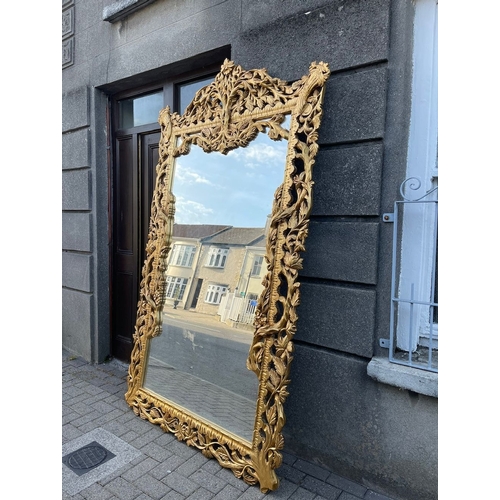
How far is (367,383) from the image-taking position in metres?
2.23

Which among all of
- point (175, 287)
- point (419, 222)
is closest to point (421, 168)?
point (419, 222)

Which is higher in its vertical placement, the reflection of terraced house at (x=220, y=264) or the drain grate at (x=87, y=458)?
the reflection of terraced house at (x=220, y=264)

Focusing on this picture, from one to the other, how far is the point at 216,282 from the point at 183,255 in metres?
0.42

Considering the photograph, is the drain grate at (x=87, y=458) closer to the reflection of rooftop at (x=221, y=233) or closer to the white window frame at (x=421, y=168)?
the reflection of rooftop at (x=221, y=233)

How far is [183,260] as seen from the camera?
2.83 meters

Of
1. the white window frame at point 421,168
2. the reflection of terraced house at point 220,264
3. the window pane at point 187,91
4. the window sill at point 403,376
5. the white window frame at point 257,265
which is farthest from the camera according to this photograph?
the window pane at point 187,91

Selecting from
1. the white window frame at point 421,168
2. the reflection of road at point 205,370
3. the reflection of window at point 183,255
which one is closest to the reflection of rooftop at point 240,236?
the reflection of window at point 183,255

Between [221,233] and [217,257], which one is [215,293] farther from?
[221,233]

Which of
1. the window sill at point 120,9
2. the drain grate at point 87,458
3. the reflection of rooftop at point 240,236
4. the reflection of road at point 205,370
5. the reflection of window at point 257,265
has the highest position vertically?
the window sill at point 120,9

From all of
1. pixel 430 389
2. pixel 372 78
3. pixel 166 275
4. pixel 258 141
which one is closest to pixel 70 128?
pixel 166 275

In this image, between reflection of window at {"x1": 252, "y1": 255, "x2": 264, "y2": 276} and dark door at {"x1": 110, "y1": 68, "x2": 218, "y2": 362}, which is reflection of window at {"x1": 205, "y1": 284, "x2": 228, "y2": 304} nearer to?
reflection of window at {"x1": 252, "y1": 255, "x2": 264, "y2": 276}

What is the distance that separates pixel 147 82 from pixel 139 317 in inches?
91.4

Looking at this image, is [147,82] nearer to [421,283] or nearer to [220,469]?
[421,283]

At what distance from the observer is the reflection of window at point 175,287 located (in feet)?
9.22
